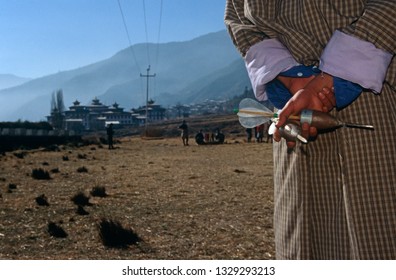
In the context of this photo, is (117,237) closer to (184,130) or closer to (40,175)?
(40,175)

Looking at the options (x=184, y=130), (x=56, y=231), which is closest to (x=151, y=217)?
(x=56, y=231)

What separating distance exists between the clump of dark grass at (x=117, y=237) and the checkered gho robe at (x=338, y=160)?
4204mm

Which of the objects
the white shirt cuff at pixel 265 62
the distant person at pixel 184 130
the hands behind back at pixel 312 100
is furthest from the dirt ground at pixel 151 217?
the distant person at pixel 184 130

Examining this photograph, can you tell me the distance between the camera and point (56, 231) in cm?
632

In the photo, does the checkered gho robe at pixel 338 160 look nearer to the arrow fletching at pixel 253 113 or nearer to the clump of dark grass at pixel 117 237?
the arrow fletching at pixel 253 113

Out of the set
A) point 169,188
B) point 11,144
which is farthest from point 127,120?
point 169,188

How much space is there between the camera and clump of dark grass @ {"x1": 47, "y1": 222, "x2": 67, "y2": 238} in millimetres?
6254

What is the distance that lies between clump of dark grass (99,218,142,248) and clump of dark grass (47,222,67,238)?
2.05 feet

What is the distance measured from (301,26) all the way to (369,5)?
8.3 inches

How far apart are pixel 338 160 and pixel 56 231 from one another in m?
5.37

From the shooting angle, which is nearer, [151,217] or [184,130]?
[151,217]

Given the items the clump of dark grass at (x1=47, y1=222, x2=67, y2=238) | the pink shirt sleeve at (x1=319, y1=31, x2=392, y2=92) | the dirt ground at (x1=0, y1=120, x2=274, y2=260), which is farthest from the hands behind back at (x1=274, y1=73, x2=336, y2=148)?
the clump of dark grass at (x1=47, y1=222, x2=67, y2=238)

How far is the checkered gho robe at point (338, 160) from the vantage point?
1449 millimetres

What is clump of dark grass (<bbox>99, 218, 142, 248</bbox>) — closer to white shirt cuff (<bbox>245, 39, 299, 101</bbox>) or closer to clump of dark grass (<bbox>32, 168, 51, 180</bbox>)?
white shirt cuff (<bbox>245, 39, 299, 101</bbox>)
